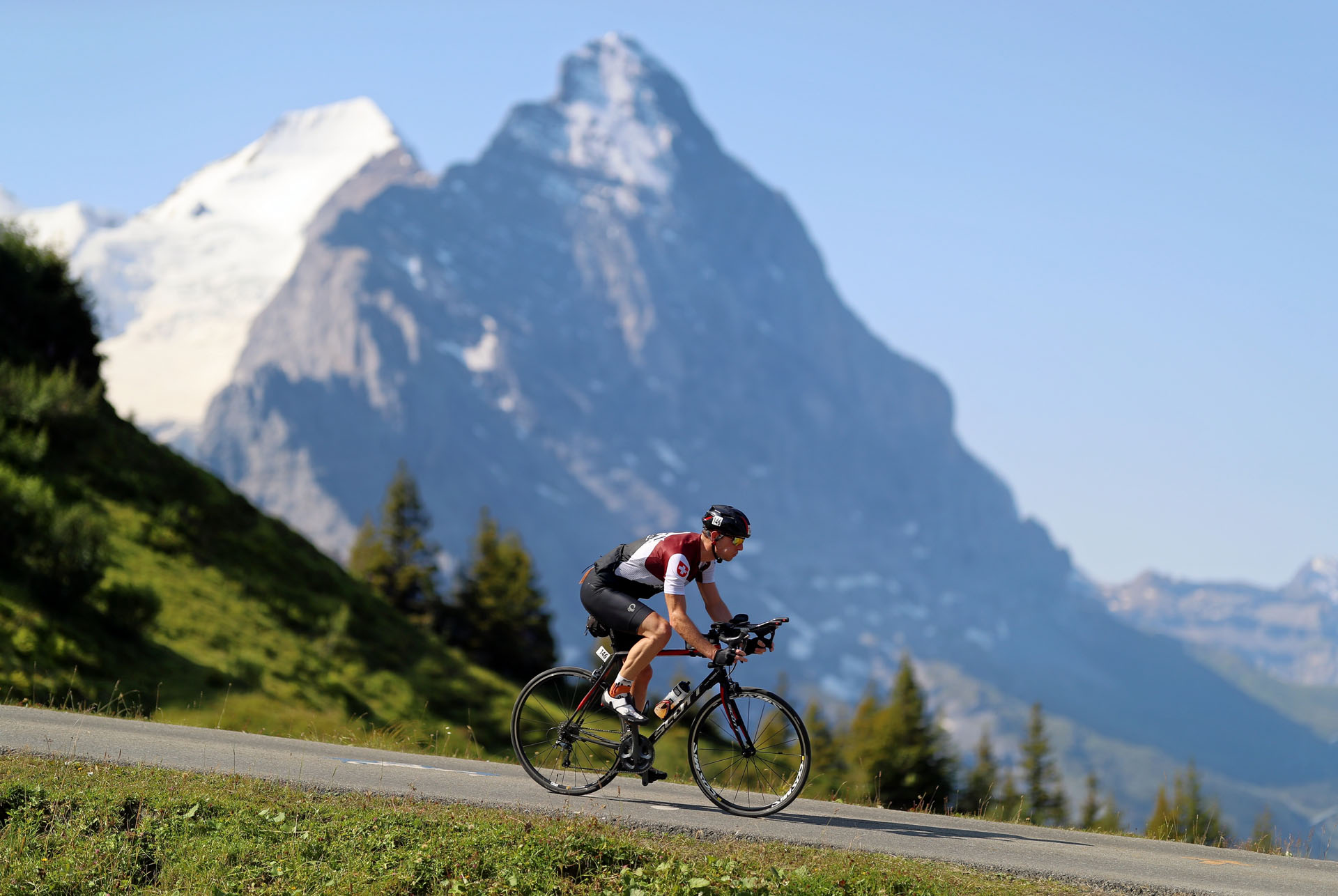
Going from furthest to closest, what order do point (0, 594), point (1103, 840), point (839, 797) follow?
point (0, 594), point (839, 797), point (1103, 840)

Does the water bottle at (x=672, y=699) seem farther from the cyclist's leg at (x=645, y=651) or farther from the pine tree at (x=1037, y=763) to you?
the pine tree at (x=1037, y=763)

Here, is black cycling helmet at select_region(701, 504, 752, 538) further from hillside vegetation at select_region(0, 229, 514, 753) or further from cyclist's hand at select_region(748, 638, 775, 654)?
hillside vegetation at select_region(0, 229, 514, 753)

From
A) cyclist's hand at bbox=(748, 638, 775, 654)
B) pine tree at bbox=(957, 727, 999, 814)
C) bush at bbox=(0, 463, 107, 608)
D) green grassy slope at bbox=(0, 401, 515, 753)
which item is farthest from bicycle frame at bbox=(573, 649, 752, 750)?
pine tree at bbox=(957, 727, 999, 814)

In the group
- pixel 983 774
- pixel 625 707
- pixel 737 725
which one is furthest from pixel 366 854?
pixel 983 774

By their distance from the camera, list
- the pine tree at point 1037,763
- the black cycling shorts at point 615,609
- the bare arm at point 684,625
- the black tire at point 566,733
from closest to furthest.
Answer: the bare arm at point 684,625 → the black cycling shorts at point 615,609 → the black tire at point 566,733 → the pine tree at point 1037,763

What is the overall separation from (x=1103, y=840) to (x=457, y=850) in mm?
7617

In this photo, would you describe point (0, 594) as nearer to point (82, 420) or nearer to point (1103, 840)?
point (82, 420)

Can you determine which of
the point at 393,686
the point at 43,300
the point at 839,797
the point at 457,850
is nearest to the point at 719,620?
the point at 457,850

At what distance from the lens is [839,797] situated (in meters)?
15.4

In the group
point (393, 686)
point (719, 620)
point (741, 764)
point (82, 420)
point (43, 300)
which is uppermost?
point (43, 300)

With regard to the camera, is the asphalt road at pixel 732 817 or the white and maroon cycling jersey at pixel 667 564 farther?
the white and maroon cycling jersey at pixel 667 564

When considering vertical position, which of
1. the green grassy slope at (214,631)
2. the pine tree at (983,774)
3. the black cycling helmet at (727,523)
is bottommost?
the pine tree at (983,774)

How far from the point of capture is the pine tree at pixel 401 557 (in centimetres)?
7144

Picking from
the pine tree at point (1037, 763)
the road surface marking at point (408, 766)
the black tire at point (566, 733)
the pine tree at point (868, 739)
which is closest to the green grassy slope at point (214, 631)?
the road surface marking at point (408, 766)
